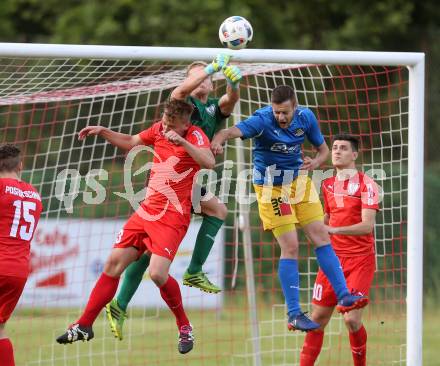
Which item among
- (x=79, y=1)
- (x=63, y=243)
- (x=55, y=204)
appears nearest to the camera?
(x=63, y=243)

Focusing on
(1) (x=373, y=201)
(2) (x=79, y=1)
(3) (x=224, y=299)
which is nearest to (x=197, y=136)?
(1) (x=373, y=201)

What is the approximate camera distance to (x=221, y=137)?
7.23 metres

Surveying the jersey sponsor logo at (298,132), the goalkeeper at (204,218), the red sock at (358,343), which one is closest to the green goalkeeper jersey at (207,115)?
the goalkeeper at (204,218)

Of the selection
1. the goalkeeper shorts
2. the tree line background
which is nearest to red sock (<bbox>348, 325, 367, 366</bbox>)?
the goalkeeper shorts

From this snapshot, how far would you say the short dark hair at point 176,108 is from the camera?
23.4ft

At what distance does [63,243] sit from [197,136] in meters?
6.09

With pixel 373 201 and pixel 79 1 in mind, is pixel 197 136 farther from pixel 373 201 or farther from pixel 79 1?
pixel 79 1

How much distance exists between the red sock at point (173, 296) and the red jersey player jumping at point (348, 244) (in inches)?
55.3

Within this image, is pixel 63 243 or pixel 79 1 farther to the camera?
pixel 79 1

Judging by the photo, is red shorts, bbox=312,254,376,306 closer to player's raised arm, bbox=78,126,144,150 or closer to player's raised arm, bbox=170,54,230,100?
player's raised arm, bbox=78,126,144,150

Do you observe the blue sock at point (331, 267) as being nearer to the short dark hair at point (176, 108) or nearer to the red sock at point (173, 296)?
the red sock at point (173, 296)

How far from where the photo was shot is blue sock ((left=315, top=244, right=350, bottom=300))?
7.64 m

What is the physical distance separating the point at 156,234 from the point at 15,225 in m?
1.05

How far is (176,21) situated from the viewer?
1891cm
